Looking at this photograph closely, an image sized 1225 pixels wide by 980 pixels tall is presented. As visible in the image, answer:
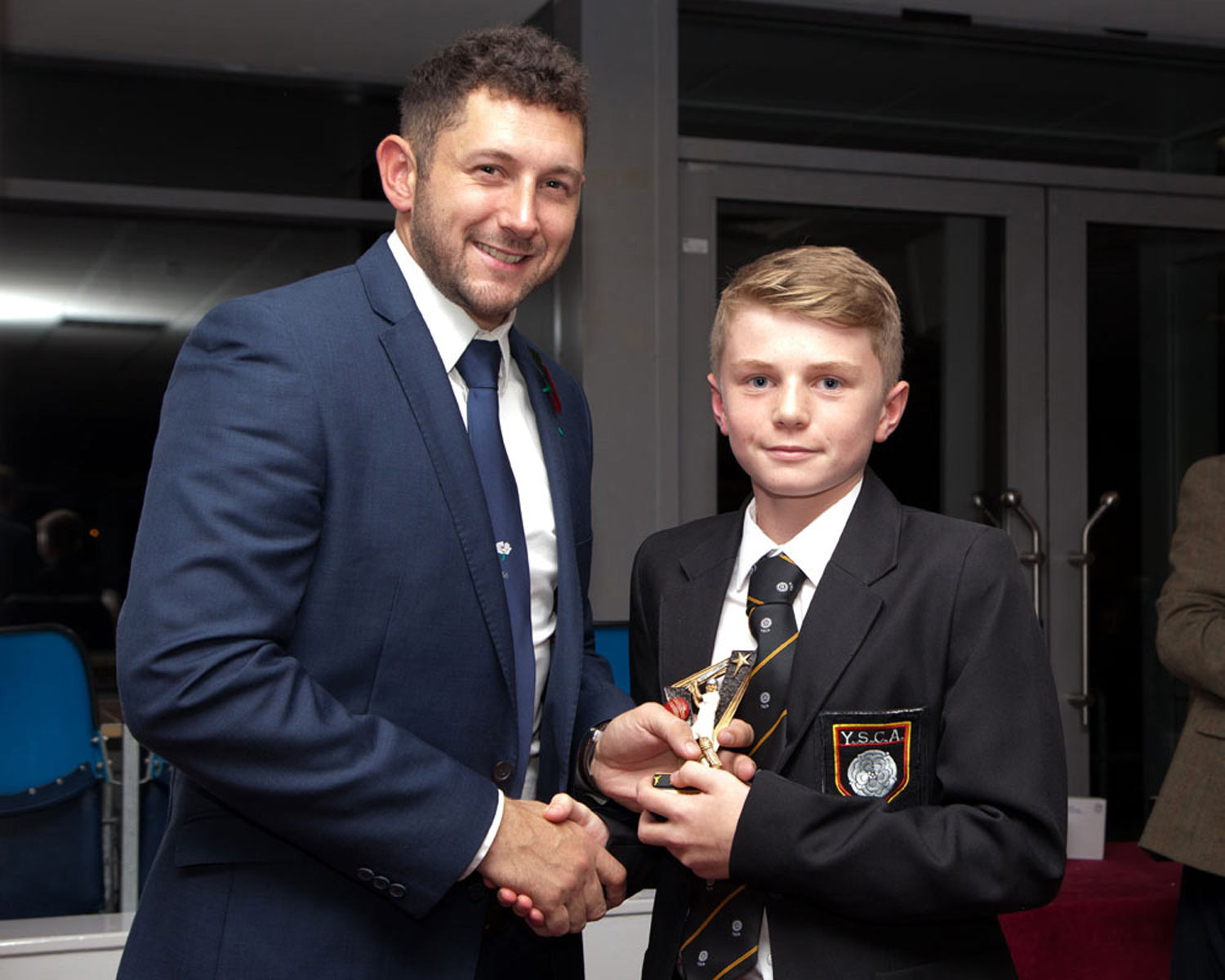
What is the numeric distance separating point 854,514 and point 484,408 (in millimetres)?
436

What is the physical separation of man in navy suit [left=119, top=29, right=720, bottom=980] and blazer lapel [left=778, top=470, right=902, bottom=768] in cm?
14

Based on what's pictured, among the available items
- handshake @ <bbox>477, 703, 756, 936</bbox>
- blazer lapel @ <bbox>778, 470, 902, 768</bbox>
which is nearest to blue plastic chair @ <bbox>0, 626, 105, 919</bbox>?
handshake @ <bbox>477, 703, 756, 936</bbox>

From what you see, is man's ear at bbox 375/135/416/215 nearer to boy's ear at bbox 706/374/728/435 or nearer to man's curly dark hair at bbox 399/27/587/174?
man's curly dark hair at bbox 399/27/587/174

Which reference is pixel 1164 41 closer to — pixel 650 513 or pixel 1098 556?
pixel 1098 556

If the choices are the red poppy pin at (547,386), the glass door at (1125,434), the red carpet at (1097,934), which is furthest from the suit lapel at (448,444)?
the glass door at (1125,434)

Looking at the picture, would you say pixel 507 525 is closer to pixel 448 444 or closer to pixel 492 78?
pixel 448 444

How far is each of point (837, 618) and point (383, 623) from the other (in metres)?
0.47

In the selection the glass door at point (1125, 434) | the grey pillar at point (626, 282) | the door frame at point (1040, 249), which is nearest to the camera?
the grey pillar at point (626, 282)

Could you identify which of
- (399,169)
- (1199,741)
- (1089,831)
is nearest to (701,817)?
(399,169)

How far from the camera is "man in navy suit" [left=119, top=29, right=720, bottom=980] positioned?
1.25 m

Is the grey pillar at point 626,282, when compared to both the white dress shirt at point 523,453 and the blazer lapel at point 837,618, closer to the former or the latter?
the white dress shirt at point 523,453

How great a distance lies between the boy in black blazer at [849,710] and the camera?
1261 mm

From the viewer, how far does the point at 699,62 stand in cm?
422

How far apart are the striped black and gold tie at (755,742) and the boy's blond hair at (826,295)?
260 mm
